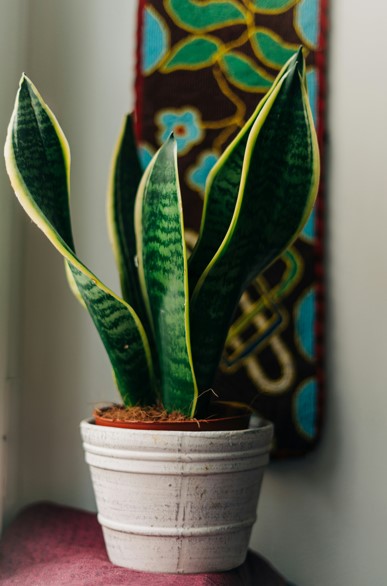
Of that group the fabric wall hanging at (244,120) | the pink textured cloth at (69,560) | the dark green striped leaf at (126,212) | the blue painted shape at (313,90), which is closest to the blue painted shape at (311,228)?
the fabric wall hanging at (244,120)

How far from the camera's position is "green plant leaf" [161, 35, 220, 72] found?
97 centimetres

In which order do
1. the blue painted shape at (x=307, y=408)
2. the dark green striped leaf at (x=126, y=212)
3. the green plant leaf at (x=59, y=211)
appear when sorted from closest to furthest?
the green plant leaf at (x=59, y=211), the dark green striped leaf at (x=126, y=212), the blue painted shape at (x=307, y=408)

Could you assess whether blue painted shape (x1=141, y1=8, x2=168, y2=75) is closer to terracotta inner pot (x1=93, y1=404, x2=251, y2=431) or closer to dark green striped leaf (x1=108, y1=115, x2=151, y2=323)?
dark green striped leaf (x1=108, y1=115, x2=151, y2=323)

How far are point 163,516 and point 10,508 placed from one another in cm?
37

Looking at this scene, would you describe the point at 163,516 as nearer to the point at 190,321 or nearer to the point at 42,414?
the point at 190,321

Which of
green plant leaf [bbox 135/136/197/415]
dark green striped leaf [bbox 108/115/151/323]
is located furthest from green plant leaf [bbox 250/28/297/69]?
green plant leaf [bbox 135/136/197/415]

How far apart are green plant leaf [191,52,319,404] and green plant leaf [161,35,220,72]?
12.6 inches

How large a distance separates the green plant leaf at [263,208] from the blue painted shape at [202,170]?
254 millimetres

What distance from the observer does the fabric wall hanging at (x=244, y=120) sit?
0.92 metres

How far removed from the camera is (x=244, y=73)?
96 cm

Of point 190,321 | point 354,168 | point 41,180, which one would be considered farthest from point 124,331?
point 354,168

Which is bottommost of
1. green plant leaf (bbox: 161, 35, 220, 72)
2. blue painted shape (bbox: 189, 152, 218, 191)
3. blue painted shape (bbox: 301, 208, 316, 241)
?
blue painted shape (bbox: 301, 208, 316, 241)

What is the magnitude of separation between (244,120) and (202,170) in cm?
9

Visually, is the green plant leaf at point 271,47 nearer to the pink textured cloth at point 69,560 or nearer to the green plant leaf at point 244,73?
the green plant leaf at point 244,73
